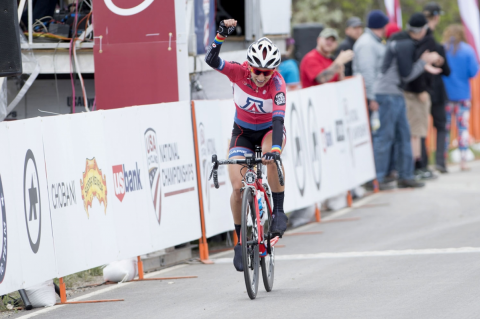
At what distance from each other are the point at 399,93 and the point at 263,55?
25.6 ft

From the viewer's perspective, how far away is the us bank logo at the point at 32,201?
7.18 m

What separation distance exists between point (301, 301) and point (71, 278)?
2950mm

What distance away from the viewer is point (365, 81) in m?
14.9

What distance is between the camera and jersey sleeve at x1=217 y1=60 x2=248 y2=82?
761cm

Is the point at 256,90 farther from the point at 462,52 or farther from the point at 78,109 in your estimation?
the point at 462,52

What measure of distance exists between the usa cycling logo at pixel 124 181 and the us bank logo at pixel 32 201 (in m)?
1.14

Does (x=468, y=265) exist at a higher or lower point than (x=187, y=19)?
lower

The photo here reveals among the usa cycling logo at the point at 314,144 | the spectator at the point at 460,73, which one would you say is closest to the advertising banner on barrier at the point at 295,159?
the usa cycling logo at the point at 314,144

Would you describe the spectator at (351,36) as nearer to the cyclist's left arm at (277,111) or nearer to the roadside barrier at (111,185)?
the roadside barrier at (111,185)

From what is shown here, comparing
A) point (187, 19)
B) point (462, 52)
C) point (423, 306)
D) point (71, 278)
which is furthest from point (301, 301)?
point (462, 52)

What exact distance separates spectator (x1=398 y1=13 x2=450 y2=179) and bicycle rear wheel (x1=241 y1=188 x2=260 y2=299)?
8.33 meters

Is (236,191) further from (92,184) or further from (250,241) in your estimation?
(92,184)

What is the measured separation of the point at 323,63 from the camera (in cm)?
1371

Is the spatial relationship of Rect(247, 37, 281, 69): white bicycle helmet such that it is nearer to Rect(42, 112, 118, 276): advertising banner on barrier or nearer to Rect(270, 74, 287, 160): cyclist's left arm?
Rect(270, 74, 287, 160): cyclist's left arm
